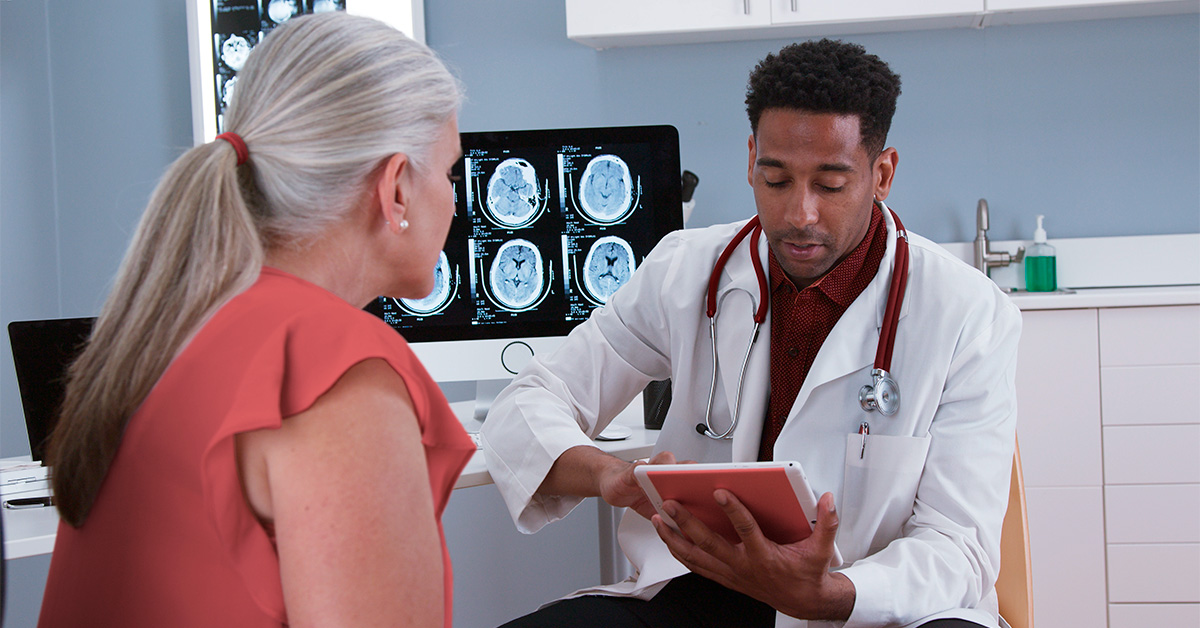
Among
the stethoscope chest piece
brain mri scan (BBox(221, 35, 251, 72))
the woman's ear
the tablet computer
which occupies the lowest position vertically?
the tablet computer

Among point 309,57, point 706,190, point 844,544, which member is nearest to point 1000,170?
point 706,190

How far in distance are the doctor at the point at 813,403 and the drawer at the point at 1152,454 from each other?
1.18 metres

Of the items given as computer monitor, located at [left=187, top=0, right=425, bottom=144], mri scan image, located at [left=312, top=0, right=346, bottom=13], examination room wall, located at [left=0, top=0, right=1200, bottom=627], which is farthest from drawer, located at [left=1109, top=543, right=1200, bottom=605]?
mri scan image, located at [left=312, top=0, right=346, bottom=13]

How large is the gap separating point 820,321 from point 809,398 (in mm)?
128

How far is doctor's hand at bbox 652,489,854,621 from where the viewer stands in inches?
39.1

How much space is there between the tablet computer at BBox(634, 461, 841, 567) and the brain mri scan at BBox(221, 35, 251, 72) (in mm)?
2223

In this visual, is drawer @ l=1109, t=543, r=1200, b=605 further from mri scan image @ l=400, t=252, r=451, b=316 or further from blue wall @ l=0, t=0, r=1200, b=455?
mri scan image @ l=400, t=252, r=451, b=316

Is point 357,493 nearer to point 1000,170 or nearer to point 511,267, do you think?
point 511,267

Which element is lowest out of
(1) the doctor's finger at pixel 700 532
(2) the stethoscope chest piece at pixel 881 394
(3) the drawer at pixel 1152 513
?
(3) the drawer at pixel 1152 513

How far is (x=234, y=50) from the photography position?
277 centimetres

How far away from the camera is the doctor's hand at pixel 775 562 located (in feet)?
3.26

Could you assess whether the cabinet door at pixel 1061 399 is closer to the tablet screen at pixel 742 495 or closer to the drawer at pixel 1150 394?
the drawer at pixel 1150 394

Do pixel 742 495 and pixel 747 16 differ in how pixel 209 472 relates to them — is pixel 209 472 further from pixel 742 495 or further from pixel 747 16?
pixel 747 16

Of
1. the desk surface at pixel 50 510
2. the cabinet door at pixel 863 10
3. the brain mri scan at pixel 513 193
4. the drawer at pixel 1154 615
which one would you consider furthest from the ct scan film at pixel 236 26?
the drawer at pixel 1154 615
